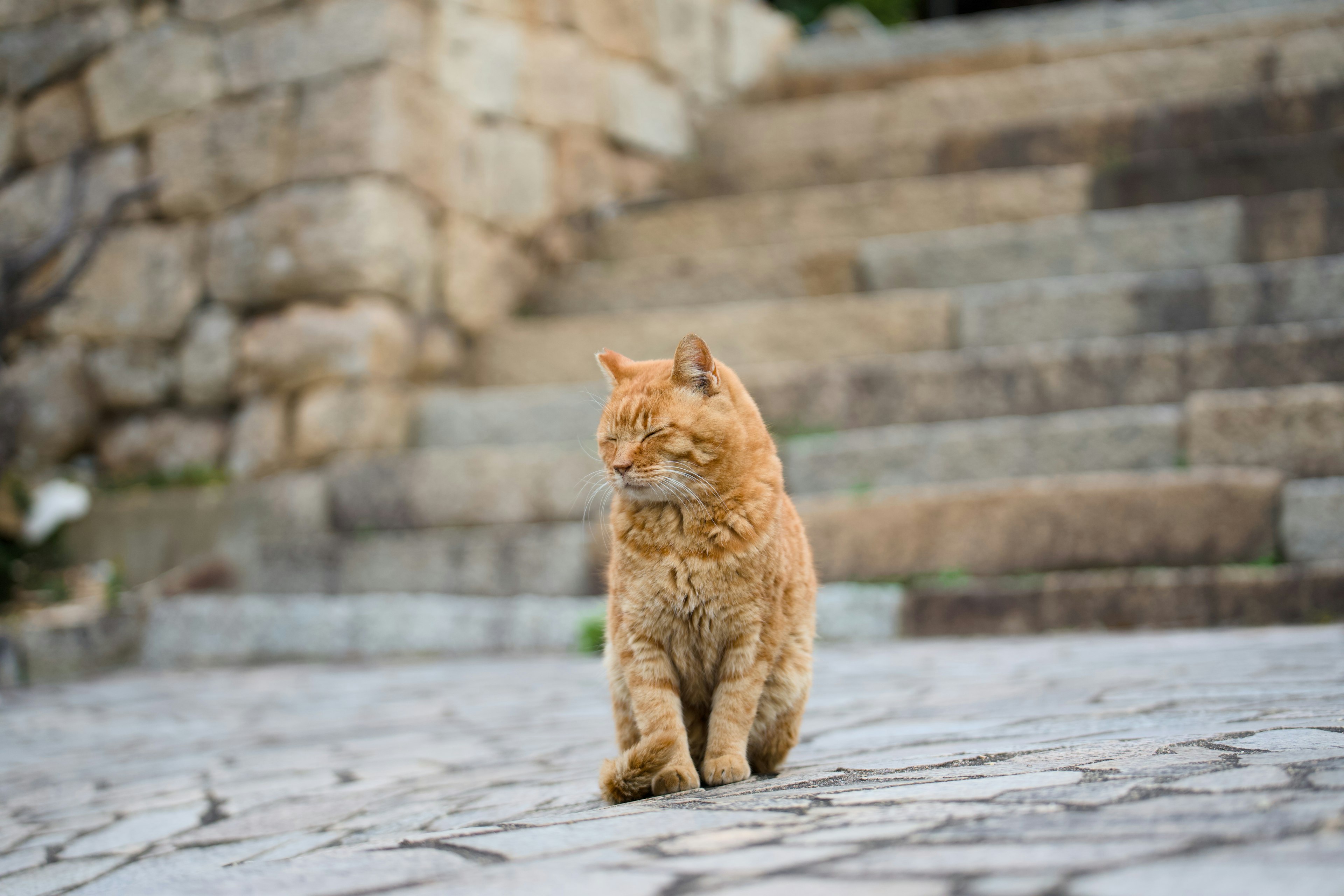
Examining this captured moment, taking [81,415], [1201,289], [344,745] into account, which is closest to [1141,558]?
[1201,289]

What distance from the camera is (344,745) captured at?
282 cm

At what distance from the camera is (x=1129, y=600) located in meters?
3.75

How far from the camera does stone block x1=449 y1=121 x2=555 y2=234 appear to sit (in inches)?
220

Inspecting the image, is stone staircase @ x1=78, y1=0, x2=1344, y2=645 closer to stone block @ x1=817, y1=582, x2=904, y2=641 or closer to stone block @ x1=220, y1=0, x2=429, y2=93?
stone block @ x1=817, y1=582, x2=904, y2=641

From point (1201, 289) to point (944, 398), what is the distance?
3.90 ft

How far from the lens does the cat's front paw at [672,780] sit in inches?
74.0

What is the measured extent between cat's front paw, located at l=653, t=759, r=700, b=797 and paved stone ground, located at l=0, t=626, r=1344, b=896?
0.09 m

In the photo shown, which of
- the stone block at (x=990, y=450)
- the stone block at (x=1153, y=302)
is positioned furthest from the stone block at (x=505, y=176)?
the stone block at (x=1153, y=302)

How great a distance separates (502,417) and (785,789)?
3.71 metres

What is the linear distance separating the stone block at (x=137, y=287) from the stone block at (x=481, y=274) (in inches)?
48.1

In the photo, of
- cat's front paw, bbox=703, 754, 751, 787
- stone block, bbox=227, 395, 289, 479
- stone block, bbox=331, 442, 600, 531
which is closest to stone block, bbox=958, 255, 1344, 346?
stone block, bbox=331, 442, 600, 531

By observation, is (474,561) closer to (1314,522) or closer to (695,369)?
(695,369)

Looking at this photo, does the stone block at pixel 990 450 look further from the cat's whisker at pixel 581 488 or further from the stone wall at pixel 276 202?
the stone wall at pixel 276 202

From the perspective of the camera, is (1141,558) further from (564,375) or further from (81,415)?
(81,415)
